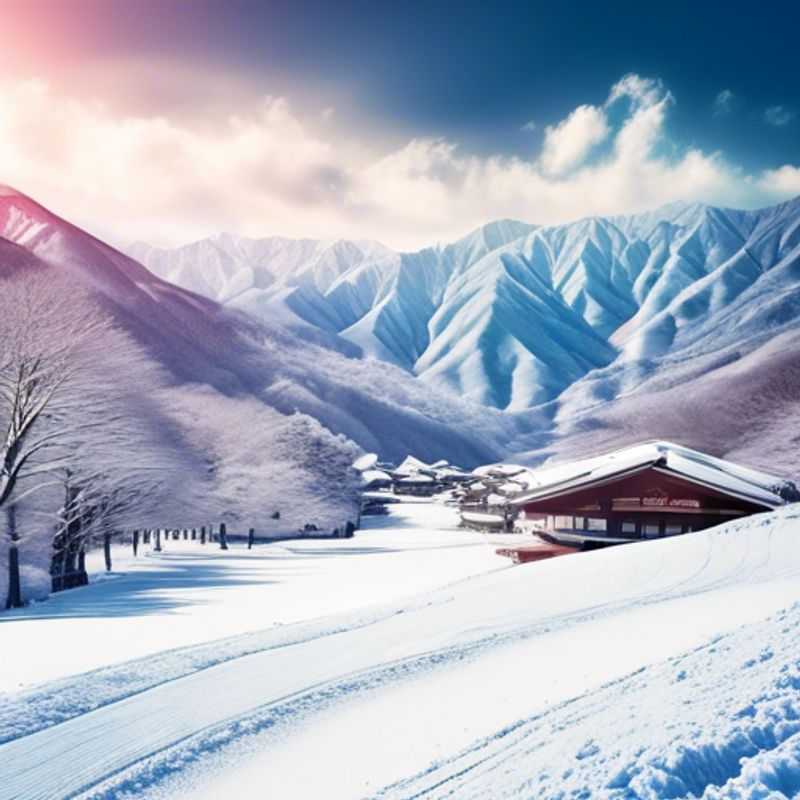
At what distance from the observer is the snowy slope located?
516 cm

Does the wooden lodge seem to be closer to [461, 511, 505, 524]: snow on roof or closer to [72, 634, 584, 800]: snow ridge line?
[72, 634, 584, 800]: snow ridge line

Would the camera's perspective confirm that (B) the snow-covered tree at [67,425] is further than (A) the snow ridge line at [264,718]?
Yes

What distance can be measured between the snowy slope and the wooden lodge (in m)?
13.3

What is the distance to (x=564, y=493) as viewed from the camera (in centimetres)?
2666

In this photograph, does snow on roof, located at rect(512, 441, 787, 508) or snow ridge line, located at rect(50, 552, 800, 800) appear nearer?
snow ridge line, located at rect(50, 552, 800, 800)

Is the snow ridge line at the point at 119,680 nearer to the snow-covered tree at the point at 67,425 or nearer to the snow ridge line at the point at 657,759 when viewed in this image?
the snow ridge line at the point at 657,759

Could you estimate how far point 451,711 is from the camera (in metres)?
7.66

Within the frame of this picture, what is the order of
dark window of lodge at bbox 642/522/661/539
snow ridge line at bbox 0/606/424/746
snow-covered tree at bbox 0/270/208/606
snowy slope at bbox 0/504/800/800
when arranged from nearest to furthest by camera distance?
snowy slope at bbox 0/504/800/800 → snow ridge line at bbox 0/606/424/746 → snow-covered tree at bbox 0/270/208/606 → dark window of lodge at bbox 642/522/661/539

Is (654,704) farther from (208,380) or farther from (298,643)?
(208,380)

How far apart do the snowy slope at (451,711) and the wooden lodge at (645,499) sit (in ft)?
43.7

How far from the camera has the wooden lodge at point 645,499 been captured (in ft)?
84.9

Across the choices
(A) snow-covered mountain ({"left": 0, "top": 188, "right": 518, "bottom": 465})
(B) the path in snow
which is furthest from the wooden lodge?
(A) snow-covered mountain ({"left": 0, "top": 188, "right": 518, "bottom": 465})

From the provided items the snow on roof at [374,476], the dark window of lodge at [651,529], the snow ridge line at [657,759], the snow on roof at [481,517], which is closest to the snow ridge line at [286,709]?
the snow ridge line at [657,759]

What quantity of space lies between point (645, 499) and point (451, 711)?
20512mm
